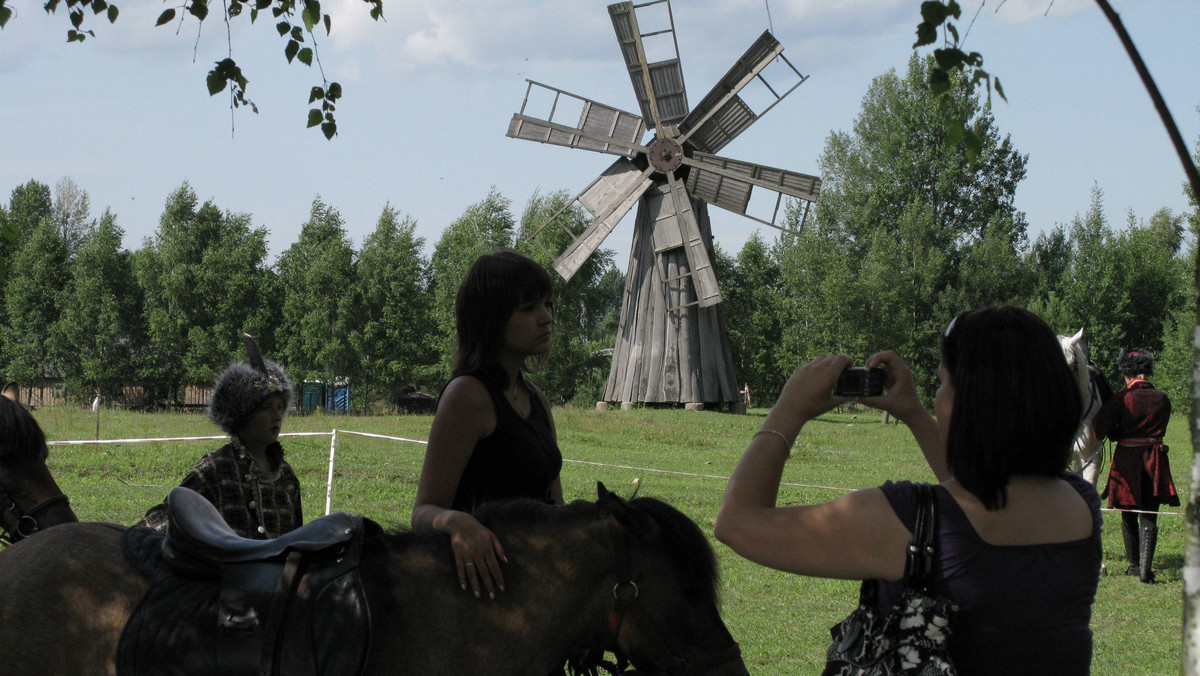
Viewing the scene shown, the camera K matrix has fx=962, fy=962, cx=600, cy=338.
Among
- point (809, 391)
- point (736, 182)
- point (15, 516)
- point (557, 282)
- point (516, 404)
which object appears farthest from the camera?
point (557, 282)

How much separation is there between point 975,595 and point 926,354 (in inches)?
1530

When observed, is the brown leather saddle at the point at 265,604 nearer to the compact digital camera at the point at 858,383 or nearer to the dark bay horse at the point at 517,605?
the dark bay horse at the point at 517,605

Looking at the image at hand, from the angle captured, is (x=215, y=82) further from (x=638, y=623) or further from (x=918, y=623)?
(x=918, y=623)

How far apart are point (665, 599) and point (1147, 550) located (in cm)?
782

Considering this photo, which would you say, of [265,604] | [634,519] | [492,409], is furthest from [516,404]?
[265,604]

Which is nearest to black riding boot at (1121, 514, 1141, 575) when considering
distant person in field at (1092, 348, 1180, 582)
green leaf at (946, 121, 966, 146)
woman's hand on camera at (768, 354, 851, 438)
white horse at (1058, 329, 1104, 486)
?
distant person in field at (1092, 348, 1180, 582)

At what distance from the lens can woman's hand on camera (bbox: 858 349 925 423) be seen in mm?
2018

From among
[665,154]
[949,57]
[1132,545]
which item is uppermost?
[665,154]

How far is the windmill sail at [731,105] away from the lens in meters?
22.9

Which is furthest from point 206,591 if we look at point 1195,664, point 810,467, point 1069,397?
point 810,467

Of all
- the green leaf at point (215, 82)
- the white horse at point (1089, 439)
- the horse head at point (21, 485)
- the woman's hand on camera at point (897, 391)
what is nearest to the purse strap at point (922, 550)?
the woman's hand on camera at point (897, 391)

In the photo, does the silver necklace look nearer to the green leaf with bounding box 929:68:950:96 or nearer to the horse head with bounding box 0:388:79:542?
the green leaf with bounding box 929:68:950:96

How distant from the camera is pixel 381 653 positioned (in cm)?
197

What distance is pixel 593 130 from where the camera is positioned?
23.4m
